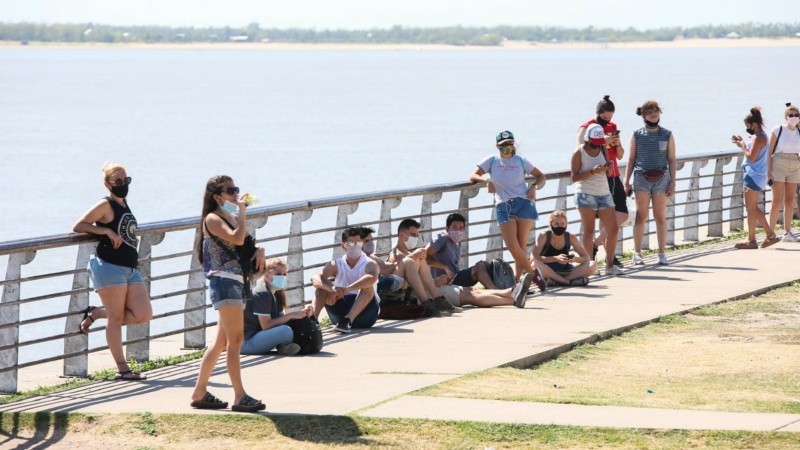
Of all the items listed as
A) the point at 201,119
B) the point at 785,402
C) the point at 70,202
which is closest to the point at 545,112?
the point at 201,119

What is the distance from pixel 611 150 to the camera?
56.5ft

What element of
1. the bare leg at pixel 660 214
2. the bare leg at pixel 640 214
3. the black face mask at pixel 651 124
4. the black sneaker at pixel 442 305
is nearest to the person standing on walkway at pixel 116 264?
the black sneaker at pixel 442 305

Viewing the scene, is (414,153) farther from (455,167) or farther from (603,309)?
(603,309)

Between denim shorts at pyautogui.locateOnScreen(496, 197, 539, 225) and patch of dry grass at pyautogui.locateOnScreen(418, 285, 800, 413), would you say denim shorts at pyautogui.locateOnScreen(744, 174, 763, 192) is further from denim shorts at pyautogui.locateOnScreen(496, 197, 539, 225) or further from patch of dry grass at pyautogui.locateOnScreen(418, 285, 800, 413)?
patch of dry grass at pyautogui.locateOnScreen(418, 285, 800, 413)

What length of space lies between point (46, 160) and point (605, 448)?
2318 inches

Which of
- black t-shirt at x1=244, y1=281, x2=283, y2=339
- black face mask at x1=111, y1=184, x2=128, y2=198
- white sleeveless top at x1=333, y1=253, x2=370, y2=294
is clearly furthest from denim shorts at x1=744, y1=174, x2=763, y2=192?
black face mask at x1=111, y1=184, x2=128, y2=198

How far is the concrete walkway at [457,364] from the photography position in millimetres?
10086

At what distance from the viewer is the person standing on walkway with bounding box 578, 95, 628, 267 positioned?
55.4 feet

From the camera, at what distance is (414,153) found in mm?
68562

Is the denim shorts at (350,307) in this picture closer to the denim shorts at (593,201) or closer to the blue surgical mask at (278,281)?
the blue surgical mask at (278,281)

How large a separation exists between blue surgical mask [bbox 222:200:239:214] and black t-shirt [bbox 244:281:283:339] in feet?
7.25

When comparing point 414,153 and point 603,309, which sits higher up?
point 603,309

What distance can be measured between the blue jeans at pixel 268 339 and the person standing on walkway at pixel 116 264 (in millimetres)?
946

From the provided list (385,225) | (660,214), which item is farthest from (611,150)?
(385,225)
